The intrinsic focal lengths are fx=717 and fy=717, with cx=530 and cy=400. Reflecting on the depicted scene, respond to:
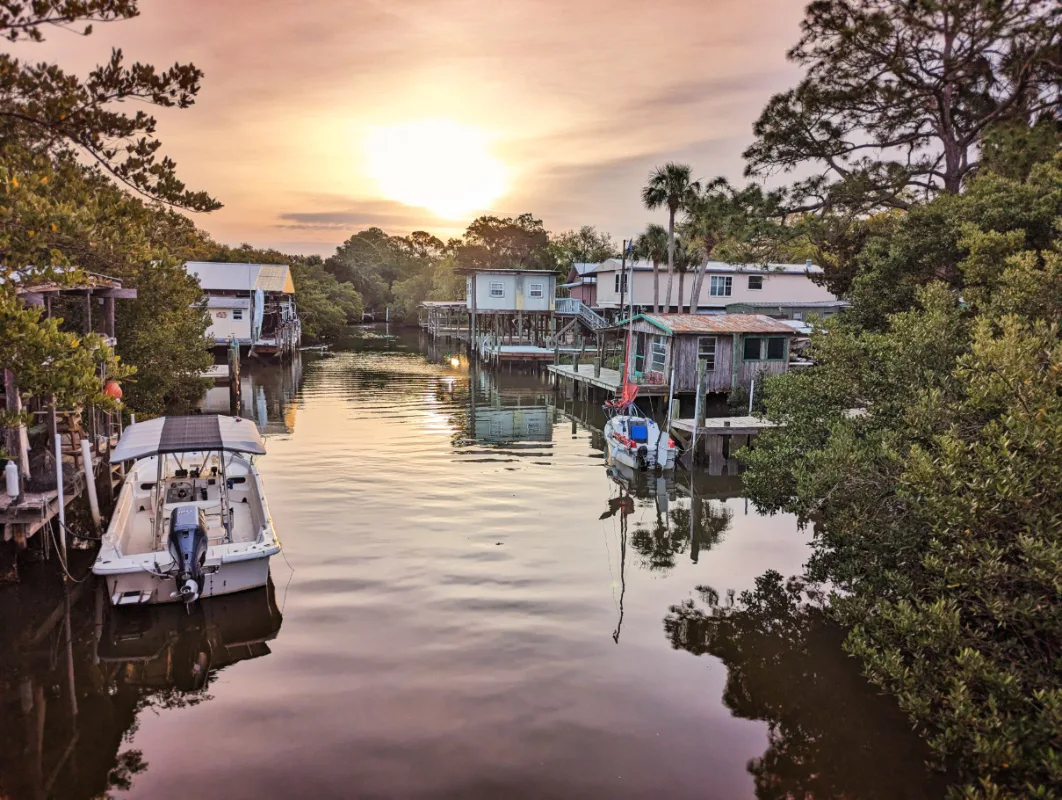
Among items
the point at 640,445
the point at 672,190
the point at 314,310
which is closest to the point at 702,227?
the point at 672,190

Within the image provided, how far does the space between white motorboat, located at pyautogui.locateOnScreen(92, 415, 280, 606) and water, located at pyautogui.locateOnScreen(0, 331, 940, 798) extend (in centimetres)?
67

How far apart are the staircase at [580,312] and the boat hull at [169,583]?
118ft

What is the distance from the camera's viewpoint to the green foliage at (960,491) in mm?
6184

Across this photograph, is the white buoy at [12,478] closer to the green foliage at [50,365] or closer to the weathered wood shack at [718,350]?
the green foliage at [50,365]

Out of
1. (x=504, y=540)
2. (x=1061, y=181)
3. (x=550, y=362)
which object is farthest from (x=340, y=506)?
(x=550, y=362)

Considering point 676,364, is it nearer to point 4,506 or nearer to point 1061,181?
point 1061,181

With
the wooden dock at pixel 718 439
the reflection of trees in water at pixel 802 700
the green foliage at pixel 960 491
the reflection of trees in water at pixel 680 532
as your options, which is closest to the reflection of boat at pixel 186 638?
the reflection of trees in water at pixel 802 700

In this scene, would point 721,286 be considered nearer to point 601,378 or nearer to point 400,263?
point 601,378

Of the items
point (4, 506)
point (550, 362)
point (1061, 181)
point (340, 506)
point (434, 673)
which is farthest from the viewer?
point (550, 362)

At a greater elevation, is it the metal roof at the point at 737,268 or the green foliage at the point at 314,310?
the metal roof at the point at 737,268

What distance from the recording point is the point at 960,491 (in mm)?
6961

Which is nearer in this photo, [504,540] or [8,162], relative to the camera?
[8,162]

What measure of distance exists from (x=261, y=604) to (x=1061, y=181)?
1599 centimetres

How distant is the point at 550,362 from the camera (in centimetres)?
4878
